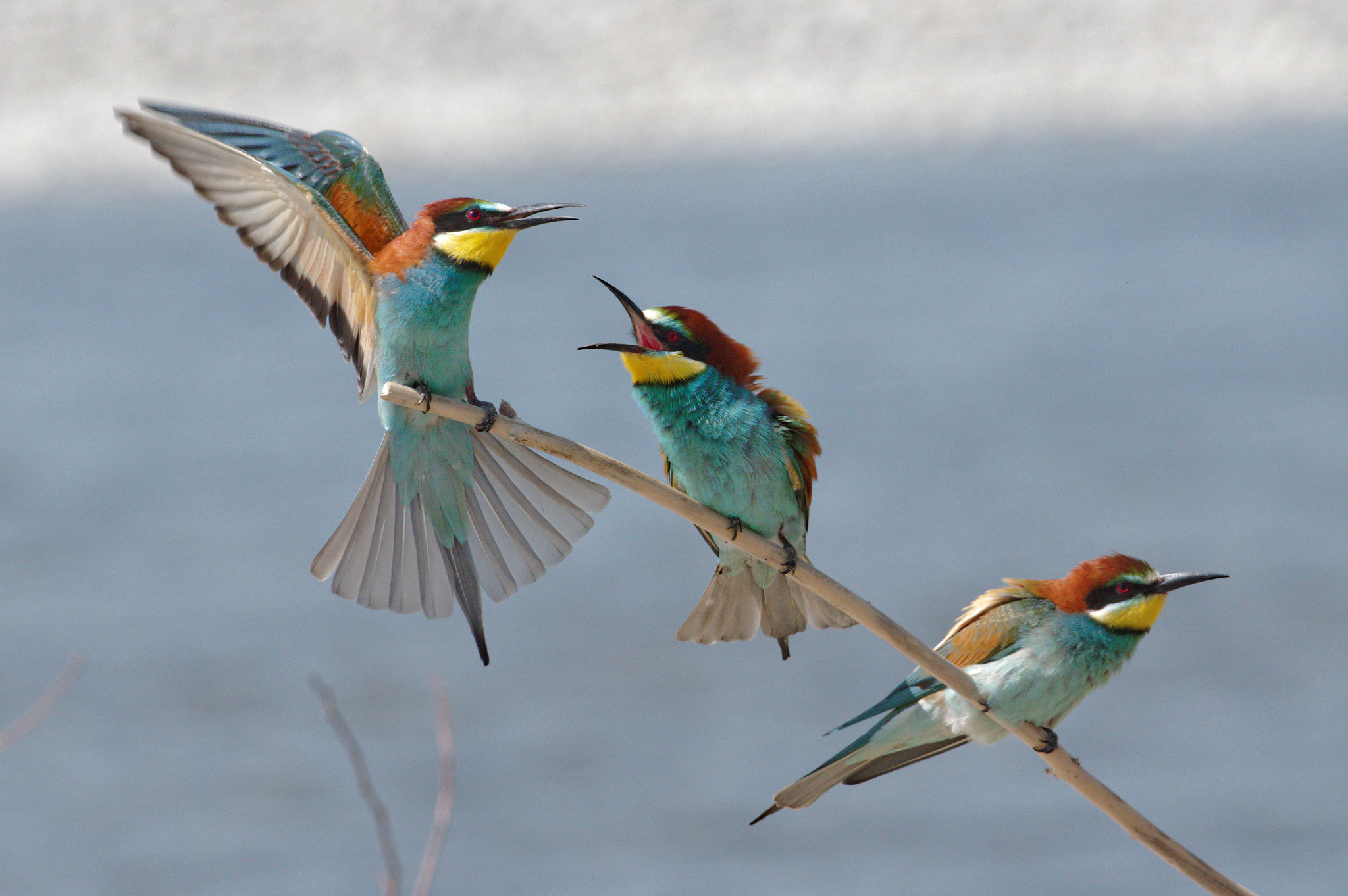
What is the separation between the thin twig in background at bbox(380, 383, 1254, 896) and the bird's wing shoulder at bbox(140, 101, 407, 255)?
0.65 m

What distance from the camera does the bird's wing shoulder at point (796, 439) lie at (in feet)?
7.58

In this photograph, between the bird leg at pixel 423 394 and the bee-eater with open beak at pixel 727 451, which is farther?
the bee-eater with open beak at pixel 727 451

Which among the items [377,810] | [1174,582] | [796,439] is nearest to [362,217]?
[796,439]

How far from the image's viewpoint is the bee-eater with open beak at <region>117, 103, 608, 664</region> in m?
1.99

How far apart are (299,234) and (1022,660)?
113 cm

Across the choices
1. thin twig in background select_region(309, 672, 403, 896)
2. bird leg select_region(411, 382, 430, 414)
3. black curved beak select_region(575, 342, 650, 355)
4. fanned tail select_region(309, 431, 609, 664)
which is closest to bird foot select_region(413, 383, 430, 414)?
bird leg select_region(411, 382, 430, 414)

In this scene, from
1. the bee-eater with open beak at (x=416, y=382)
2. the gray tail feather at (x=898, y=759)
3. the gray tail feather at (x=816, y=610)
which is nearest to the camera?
the bee-eater with open beak at (x=416, y=382)

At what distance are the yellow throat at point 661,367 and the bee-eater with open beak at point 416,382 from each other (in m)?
0.21

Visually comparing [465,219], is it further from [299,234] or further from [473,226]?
[299,234]

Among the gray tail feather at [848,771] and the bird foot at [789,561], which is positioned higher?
the bird foot at [789,561]

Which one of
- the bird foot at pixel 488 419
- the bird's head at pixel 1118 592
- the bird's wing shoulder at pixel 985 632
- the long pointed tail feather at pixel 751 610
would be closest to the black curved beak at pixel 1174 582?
the bird's head at pixel 1118 592

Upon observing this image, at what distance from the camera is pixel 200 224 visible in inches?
401

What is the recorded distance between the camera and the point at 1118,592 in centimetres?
212

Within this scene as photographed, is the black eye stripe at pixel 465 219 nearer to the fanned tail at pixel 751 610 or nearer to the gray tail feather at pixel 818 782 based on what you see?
the fanned tail at pixel 751 610
